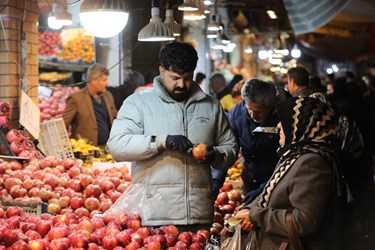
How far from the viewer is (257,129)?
696 centimetres

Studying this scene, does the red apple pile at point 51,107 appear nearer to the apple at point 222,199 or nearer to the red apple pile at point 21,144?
the red apple pile at point 21,144

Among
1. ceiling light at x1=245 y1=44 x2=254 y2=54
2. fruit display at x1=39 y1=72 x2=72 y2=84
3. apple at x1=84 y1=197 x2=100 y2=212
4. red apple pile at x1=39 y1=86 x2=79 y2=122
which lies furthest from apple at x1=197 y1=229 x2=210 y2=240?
ceiling light at x1=245 y1=44 x2=254 y2=54

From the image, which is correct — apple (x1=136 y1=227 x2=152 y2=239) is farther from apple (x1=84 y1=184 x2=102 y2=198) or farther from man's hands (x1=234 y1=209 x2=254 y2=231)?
apple (x1=84 y1=184 x2=102 y2=198)

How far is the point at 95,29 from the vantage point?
19.3 ft

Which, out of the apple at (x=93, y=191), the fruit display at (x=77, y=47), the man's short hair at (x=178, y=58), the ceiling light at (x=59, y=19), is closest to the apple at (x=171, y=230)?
the man's short hair at (x=178, y=58)

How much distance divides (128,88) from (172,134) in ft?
23.9

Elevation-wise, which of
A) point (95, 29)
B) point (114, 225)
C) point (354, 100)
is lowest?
point (354, 100)

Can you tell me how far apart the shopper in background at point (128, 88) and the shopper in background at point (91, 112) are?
121 centimetres

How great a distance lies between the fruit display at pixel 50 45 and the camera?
16.1 meters

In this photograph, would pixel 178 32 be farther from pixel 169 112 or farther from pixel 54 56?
pixel 54 56

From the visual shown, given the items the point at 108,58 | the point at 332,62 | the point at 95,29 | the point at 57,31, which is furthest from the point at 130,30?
the point at 332,62

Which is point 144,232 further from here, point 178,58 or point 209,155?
point 178,58

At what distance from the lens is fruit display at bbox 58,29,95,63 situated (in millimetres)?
16109

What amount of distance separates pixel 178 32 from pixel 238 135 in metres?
1.74
